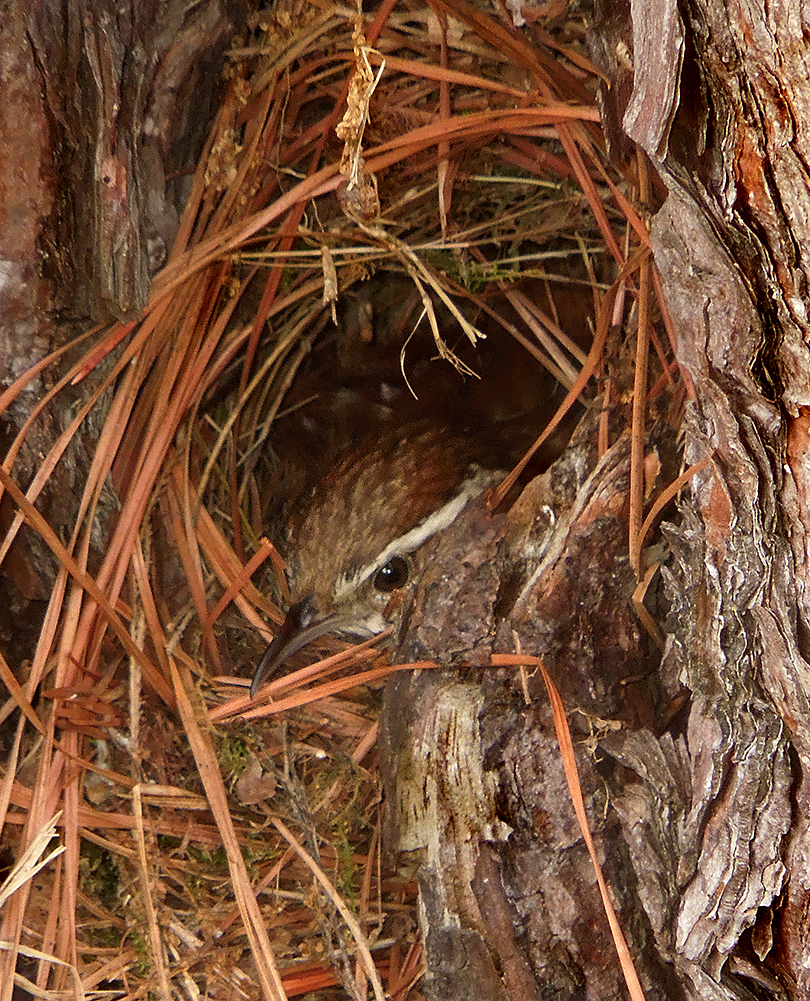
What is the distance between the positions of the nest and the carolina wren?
4.8 inches

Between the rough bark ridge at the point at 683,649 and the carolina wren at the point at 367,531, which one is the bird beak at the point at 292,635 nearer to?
the carolina wren at the point at 367,531

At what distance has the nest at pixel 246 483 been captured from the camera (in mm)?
2225

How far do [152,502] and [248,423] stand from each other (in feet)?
1.61

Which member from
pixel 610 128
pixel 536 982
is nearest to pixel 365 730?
pixel 536 982

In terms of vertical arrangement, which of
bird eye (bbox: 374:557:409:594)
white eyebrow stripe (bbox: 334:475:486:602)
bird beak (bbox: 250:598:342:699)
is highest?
white eyebrow stripe (bbox: 334:475:486:602)

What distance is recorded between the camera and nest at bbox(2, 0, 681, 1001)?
2.22 meters

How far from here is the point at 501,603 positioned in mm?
2164

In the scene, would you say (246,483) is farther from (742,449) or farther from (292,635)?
(742,449)

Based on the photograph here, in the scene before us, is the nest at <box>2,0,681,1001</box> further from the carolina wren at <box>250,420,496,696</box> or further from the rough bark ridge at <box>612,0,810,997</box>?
the rough bark ridge at <box>612,0,810,997</box>

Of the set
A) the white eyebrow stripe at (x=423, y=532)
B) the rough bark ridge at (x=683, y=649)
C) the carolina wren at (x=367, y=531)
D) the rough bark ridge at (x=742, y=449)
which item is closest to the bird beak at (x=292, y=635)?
the carolina wren at (x=367, y=531)

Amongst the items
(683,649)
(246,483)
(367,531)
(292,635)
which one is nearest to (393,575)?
(367,531)

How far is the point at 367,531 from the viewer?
8.24ft

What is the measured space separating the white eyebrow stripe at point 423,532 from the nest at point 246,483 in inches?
9.2

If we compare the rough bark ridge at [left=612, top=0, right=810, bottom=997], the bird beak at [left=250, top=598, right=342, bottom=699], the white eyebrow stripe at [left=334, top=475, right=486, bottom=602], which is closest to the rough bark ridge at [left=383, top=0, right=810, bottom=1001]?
the rough bark ridge at [left=612, top=0, right=810, bottom=997]
